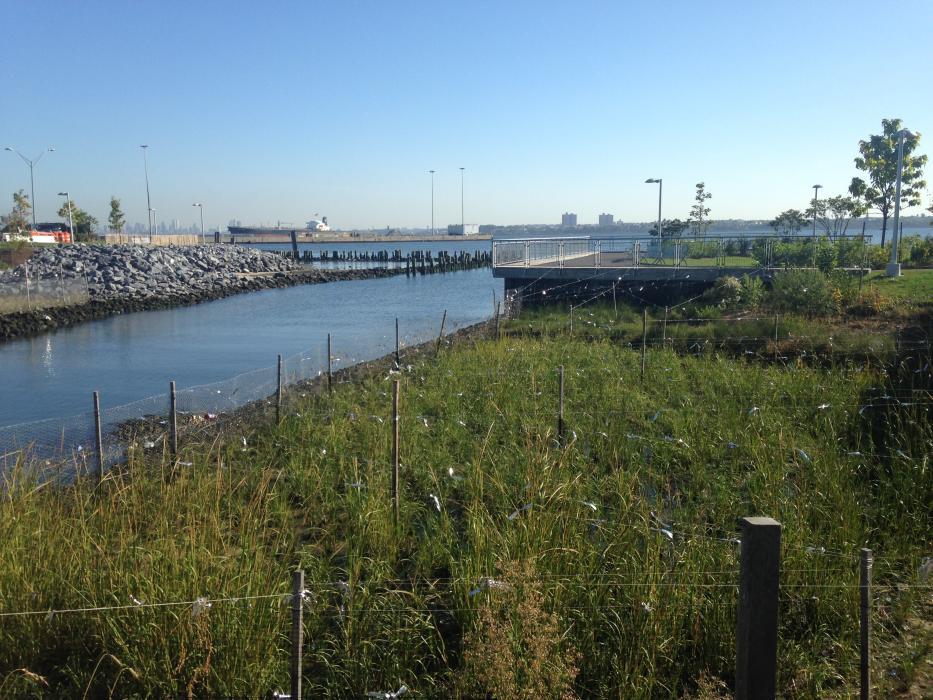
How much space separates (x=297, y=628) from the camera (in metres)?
3.97

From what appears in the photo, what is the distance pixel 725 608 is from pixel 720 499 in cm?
236

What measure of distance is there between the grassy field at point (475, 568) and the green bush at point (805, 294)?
34.3 feet

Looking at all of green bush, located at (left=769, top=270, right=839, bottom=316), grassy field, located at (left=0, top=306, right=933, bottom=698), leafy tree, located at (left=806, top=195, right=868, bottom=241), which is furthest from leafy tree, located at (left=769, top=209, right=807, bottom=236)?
grassy field, located at (left=0, top=306, right=933, bottom=698)

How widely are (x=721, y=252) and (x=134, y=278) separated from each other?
1425 inches

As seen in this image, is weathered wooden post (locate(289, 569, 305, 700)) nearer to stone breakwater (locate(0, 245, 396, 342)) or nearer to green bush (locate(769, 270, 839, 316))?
green bush (locate(769, 270, 839, 316))

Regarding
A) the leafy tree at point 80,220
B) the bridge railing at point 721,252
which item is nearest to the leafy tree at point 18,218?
the leafy tree at point 80,220

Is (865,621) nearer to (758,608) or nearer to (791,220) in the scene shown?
(758,608)

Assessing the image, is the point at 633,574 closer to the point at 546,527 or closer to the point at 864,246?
the point at 546,527

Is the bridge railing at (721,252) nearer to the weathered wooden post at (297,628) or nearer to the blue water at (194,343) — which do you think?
the blue water at (194,343)

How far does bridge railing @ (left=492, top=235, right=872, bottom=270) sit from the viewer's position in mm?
26625

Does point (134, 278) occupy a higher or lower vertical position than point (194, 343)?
higher

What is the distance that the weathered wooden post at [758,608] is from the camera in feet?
11.0

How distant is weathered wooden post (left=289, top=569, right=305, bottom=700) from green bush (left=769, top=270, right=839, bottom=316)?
58.7ft

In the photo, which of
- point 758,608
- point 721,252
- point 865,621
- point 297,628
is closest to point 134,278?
point 721,252
